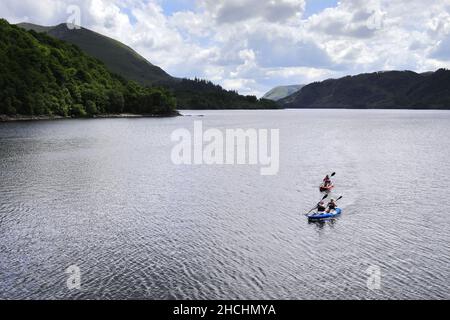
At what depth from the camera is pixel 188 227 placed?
52.7m

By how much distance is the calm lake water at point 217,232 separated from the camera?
118 ft

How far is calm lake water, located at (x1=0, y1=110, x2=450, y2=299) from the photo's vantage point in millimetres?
36062

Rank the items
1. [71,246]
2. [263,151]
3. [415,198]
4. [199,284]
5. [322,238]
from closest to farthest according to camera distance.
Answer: [199,284] → [71,246] → [322,238] → [415,198] → [263,151]

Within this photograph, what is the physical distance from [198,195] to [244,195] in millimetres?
7806

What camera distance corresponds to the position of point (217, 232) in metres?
50.8

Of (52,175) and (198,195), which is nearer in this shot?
(198,195)
